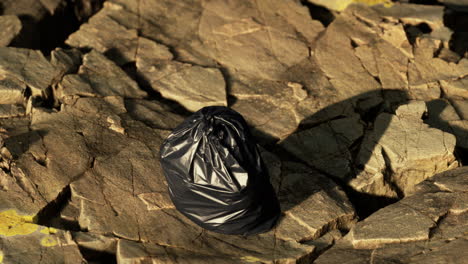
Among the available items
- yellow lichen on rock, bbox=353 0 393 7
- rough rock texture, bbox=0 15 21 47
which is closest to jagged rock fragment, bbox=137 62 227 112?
rough rock texture, bbox=0 15 21 47

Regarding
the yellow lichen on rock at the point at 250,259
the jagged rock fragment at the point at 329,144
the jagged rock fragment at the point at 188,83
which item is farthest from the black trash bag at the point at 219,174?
the jagged rock fragment at the point at 188,83

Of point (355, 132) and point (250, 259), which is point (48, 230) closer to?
point (250, 259)

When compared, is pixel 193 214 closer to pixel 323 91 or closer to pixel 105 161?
pixel 105 161

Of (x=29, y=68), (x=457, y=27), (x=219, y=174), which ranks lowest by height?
(x=457, y=27)

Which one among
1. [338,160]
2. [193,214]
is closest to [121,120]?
[193,214]

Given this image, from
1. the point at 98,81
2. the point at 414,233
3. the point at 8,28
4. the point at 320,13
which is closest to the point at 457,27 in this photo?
the point at 320,13

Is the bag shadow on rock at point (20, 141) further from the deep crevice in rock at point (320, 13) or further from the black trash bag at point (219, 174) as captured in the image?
the deep crevice in rock at point (320, 13)
